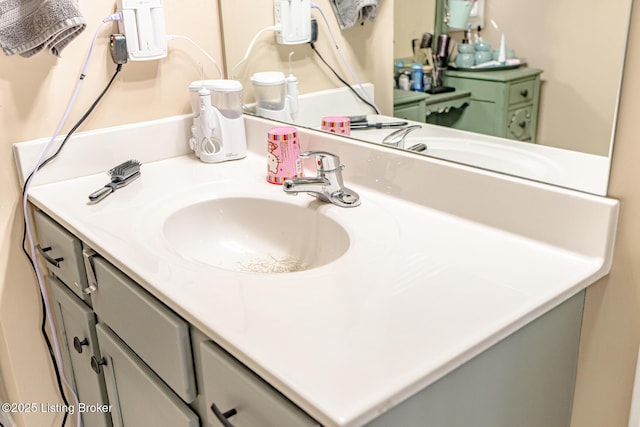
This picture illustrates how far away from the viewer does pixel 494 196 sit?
1.11m

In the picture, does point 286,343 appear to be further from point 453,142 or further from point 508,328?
point 453,142

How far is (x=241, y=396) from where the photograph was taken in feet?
2.70

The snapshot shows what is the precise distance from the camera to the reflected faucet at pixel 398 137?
1.31 metres

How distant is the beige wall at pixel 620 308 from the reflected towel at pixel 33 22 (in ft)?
3.74

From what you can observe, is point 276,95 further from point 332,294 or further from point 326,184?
point 332,294

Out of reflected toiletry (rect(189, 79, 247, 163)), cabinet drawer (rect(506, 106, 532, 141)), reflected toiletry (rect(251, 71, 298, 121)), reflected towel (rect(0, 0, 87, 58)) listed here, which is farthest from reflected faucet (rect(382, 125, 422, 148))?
reflected towel (rect(0, 0, 87, 58))

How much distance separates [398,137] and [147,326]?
2.17ft

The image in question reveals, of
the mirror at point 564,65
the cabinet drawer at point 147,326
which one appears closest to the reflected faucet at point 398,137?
the mirror at point 564,65

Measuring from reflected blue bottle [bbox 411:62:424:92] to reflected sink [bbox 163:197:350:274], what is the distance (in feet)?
1.09

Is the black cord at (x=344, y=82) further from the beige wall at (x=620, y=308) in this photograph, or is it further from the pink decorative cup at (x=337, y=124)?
the beige wall at (x=620, y=308)

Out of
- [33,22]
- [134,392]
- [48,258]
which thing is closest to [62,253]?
[48,258]

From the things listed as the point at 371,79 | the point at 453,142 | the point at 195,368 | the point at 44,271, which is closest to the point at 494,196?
the point at 453,142

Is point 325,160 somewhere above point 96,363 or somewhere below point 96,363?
above

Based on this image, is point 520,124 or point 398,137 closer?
point 520,124
